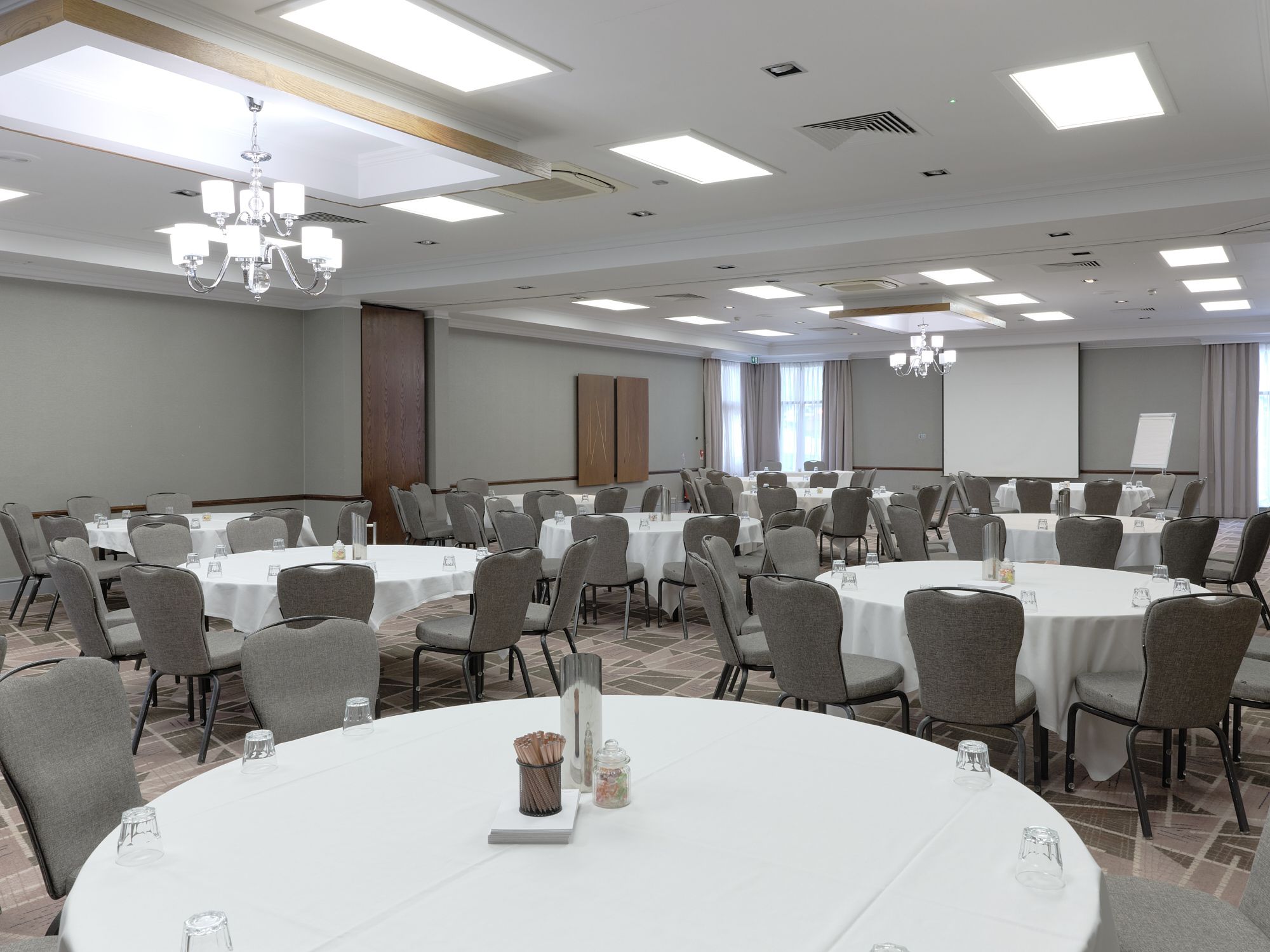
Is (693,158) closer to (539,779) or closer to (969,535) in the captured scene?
(969,535)

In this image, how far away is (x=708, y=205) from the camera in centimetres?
739

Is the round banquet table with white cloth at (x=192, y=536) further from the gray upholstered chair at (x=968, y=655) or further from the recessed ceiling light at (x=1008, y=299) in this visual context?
the recessed ceiling light at (x=1008, y=299)

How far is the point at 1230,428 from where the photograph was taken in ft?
50.6

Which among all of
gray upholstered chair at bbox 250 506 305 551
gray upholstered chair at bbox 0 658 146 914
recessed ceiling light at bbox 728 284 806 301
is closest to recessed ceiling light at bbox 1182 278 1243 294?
recessed ceiling light at bbox 728 284 806 301

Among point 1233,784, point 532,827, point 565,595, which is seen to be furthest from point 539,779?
point 565,595

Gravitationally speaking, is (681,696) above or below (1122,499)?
below

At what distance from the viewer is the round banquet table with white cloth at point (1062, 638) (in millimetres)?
3982

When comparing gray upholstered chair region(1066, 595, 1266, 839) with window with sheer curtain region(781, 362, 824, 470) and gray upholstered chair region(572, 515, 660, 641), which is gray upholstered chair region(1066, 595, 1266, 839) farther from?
window with sheer curtain region(781, 362, 824, 470)

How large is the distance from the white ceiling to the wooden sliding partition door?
1.40ft

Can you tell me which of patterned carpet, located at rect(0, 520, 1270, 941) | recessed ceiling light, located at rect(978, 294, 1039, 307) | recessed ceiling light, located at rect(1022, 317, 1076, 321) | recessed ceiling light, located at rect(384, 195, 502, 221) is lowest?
patterned carpet, located at rect(0, 520, 1270, 941)

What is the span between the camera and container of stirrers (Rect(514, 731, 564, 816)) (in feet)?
6.10

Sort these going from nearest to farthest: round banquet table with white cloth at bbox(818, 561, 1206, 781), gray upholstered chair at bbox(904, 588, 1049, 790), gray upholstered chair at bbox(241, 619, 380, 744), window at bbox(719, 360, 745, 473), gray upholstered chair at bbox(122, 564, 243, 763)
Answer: gray upholstered chair at bbox(241, 619, 380, 744) → gray upholstered chair at bbox(904, 588, 1049, 790) → round banquet table with white cloth at bbox(818, 561, 1206, 781) → gray upholstered chair at bbox(122, 564, 243, 763) → window at bbox(719, 360, 745, 473)

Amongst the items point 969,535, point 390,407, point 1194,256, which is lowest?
point 969,535

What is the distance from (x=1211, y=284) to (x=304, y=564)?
1030 centimetres
